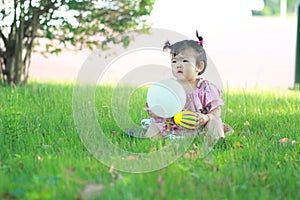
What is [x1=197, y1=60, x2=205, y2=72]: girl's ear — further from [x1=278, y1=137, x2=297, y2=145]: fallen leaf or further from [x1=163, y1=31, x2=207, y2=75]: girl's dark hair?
[x1=278, y1=137, x2=297, y2=145]: fallen leaf

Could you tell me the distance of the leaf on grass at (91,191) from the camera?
2.41 meters

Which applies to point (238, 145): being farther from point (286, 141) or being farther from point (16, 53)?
point (16, 53)

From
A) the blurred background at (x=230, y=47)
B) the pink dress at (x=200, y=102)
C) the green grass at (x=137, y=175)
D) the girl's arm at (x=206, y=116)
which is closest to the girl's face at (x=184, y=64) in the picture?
the pink dress at (x=200, y=102)

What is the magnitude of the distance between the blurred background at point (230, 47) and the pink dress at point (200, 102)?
2047 mm

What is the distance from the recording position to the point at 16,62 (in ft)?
21.6

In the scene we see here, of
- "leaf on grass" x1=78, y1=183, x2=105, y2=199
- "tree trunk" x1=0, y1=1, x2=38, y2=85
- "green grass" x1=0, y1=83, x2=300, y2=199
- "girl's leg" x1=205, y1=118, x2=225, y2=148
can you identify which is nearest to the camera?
"leaf on grass" x1=78, y1=183, x2=105, y2=199

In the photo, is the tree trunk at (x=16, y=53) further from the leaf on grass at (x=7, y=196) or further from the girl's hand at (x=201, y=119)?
the leaf on grass at (x=7, y=196)

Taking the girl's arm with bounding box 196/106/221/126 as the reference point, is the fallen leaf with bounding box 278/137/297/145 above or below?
below

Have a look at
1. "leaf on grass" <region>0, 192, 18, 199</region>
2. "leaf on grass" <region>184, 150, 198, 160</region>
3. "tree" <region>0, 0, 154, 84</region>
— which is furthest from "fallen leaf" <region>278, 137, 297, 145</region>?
"tree" <region>0, 0, 154, 84</region>

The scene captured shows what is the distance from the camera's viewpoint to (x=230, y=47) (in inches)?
669

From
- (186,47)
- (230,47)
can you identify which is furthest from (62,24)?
(230,47)

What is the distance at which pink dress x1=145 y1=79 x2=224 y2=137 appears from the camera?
3.90 metres

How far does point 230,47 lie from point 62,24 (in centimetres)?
1128

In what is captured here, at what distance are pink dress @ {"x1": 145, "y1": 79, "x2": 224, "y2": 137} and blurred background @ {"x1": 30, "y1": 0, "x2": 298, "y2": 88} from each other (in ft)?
6.72
